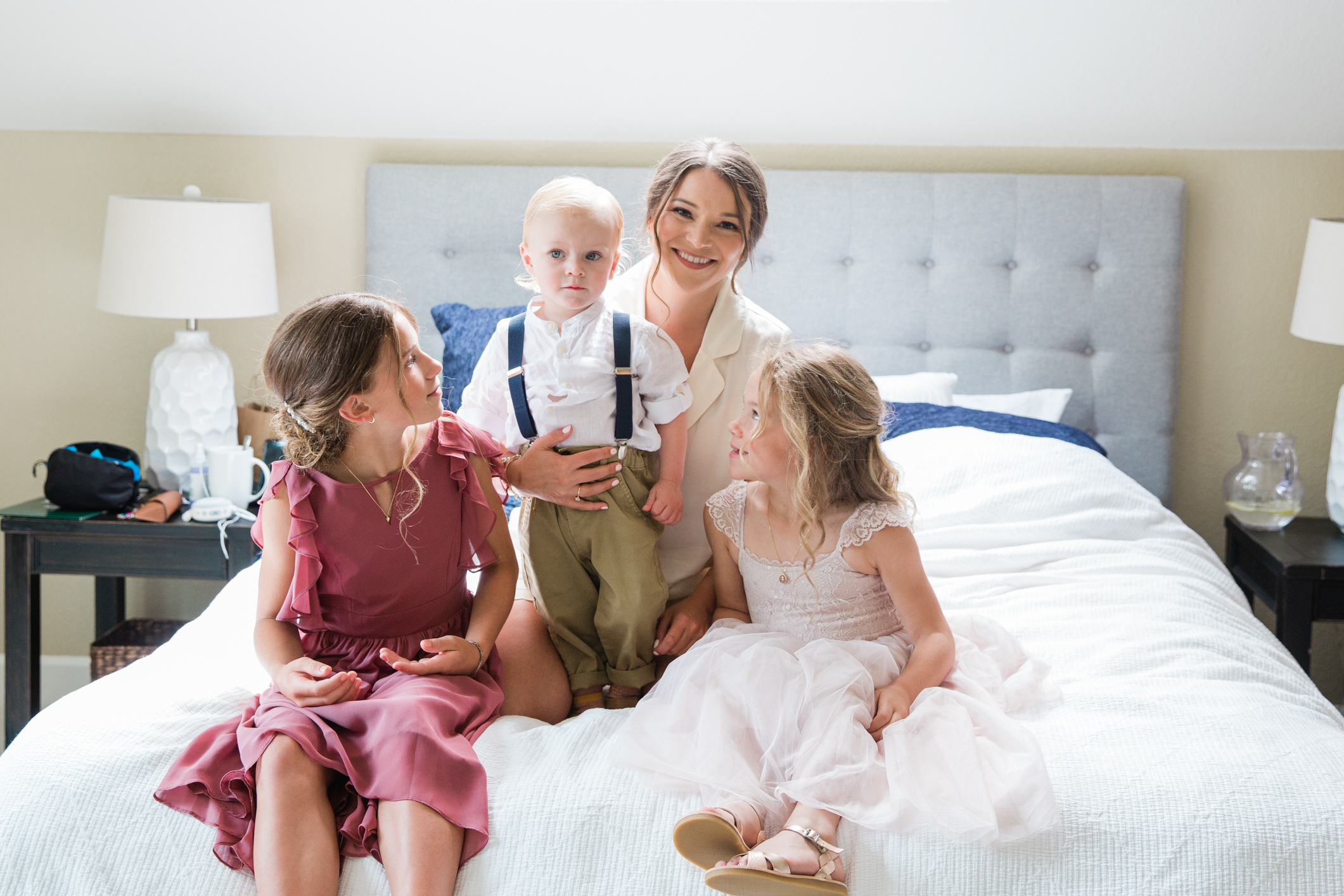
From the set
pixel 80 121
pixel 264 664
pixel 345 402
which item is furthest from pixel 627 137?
pixel 264 664

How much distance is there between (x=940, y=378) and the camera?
2.59 metres

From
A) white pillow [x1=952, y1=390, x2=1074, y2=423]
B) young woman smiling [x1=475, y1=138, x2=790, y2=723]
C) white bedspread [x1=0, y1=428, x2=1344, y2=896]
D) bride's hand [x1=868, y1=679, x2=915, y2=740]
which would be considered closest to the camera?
white bedspread [x1=0, y1=428, x2=1344, y2=896]

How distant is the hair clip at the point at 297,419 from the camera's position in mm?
1396

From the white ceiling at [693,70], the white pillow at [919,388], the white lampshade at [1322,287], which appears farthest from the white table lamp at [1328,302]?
the white pillow at [919,388]

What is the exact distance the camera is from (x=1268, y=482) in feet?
8.17

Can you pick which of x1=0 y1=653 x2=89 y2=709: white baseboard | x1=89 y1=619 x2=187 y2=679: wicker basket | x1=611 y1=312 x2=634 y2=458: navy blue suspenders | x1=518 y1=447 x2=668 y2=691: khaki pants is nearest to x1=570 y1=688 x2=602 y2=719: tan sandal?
x1=518 y1=447 x2=668 y2=691: khaki pants

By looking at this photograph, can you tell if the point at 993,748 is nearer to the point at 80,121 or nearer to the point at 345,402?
the point at 345,402

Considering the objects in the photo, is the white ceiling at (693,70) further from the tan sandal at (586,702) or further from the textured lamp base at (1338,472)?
the tan sandal at (586,702)

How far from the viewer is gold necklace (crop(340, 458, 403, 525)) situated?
4.71 ft

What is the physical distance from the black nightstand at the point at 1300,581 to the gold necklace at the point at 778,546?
134 cm

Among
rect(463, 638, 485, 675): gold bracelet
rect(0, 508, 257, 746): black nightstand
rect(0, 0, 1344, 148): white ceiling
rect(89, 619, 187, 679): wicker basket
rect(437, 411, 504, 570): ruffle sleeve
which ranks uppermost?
rect(0, 0, 1344, 148): white ceiling

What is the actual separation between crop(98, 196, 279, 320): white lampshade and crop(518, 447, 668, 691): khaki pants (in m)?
1.36

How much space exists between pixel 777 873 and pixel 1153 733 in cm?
59

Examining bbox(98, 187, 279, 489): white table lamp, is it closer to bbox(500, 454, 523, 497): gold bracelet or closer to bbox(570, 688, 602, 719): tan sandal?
bbox(500, 454, 523, 497): gold bracelet
